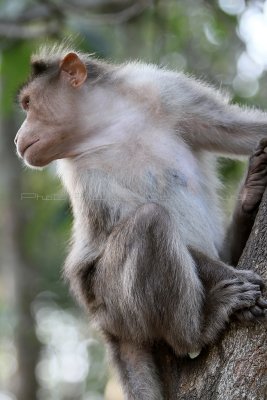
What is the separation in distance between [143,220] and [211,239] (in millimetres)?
757

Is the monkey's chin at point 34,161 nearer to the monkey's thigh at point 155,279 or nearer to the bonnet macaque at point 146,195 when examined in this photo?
the bonnet macaque at point 146,195

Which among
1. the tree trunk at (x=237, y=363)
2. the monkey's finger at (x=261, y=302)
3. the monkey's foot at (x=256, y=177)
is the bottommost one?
the tree trunk at (x=237, y=363)

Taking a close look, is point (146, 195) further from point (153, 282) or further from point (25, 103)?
point (25, 103)

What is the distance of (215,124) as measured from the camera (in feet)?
17.2

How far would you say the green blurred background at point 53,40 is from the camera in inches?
307

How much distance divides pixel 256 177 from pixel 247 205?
0.79ft

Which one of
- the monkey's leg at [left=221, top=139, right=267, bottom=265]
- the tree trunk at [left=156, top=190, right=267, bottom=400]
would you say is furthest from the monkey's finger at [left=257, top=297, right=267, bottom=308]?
the monkey's leg at [left=221, top=139, right=267, bottom=265]

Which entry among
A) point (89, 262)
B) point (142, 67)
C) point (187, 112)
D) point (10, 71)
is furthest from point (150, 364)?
point (10, 71)

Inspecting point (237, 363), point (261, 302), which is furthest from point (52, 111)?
point (237, 363)

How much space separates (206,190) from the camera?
17.7 feet

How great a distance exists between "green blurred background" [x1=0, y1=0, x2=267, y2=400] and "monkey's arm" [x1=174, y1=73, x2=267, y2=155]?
2.52 feet

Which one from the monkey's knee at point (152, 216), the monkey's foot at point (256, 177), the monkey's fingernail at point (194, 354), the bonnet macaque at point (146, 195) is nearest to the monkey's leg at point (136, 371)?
the bonnet macaque at point (146, 195)

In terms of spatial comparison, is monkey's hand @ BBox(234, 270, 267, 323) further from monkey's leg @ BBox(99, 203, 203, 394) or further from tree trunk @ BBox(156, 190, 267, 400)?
monkey's leg @ BBox(99, 203, 203, 394)

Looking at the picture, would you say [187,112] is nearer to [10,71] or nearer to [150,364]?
[150,364]
